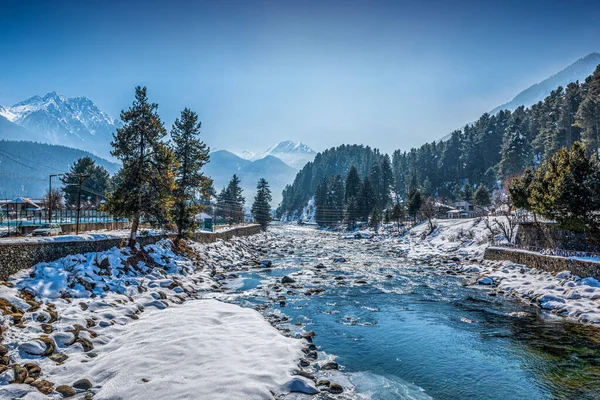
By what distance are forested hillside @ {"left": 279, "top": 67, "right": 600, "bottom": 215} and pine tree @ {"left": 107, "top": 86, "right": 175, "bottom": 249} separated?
6387cm

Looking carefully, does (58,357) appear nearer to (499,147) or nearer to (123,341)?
(123,341)

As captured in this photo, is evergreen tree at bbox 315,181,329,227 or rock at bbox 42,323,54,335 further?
evergreen tree at bbox 315,181,329,227

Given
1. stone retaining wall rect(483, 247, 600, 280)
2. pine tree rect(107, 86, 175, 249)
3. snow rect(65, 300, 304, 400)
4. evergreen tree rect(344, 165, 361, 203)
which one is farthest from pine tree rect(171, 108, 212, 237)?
evergreen tree rect(344, 165, 361, 203)

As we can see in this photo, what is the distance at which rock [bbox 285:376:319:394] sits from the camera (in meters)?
9.76

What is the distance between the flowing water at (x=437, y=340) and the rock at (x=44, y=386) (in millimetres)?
8141

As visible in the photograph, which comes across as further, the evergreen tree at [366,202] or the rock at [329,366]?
the evergreen tree at [366,202]

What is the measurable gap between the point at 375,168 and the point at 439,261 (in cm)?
8888

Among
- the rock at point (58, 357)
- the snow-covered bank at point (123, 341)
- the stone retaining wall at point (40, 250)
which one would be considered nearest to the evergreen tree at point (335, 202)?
the stone retaining wall at point (40, 250)

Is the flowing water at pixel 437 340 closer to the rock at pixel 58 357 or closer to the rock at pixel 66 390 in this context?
the rock at pixel 66 390

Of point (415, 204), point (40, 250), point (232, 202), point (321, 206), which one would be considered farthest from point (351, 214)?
point (40, 250)

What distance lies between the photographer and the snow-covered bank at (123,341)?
927cm

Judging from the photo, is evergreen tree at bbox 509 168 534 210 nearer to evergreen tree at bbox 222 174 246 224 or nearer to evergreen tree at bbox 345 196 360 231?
evergreen tree at bbox 345 196 360 231

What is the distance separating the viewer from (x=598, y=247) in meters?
26.8

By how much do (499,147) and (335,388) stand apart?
128269mm
